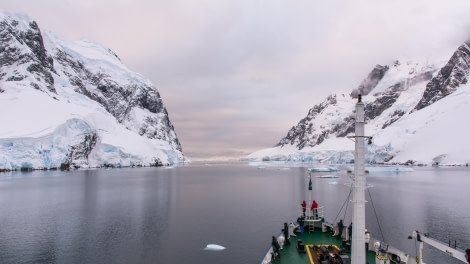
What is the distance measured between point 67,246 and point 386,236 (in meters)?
29.8

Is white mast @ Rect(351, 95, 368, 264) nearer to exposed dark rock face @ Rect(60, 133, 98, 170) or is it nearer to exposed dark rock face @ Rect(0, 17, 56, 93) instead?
exposed dark rock face @ Rect(60, 133, 98, 170)

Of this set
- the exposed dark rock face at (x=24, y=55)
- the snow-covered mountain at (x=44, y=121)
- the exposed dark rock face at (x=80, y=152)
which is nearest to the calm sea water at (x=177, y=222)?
the snow-covered mountain at (x=44, y=121)

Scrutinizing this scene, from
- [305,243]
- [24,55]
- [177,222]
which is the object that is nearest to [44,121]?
[24,55]

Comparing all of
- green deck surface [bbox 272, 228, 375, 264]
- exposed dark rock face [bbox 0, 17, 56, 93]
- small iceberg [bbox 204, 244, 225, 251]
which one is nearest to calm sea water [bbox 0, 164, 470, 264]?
small iceberg [bbox 204, 244, 225, 251]

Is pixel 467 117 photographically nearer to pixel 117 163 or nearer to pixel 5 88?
pixel 117 163

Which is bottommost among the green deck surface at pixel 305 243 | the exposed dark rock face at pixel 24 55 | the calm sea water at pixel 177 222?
the calm sea water at pixel 177 222

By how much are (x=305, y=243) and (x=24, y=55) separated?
7673 inches

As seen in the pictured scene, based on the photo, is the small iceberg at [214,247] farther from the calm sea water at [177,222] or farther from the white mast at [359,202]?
the white mast at [359,202]

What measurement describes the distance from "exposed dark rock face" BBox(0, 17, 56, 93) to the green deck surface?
160489mm

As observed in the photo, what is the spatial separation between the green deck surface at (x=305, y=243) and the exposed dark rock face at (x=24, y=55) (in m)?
160

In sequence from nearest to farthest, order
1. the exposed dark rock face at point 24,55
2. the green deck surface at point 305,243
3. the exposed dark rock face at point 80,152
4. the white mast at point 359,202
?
the white mast at point 359,202 < the green deck surface at point 305,243 < the exposed dark rock face at point 80,152 < the exposed dark rock face at point 24,55

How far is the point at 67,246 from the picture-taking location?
30.1m

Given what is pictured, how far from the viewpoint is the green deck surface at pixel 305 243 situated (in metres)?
19.7

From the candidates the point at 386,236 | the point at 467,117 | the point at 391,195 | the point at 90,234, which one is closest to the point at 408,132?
the point at 467,117
